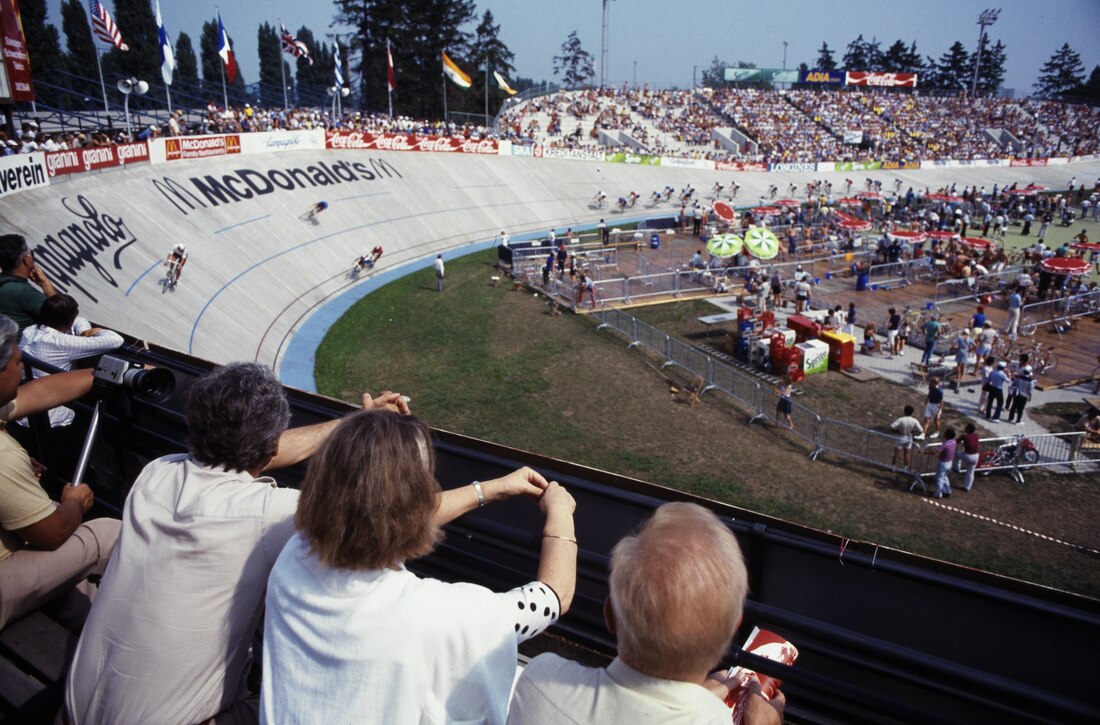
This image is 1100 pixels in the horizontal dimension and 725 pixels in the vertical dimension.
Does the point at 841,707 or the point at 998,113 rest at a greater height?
the point at 998,113

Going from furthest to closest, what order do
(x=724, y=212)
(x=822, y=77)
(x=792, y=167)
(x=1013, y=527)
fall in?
(x=822, y=77) → (x=792, y=167) → (x=724, y=212) → (x=1013, y=527)

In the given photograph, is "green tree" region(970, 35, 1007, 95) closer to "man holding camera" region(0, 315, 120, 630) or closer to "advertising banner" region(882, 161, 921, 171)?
"advertising banner" region(882, 161, 921, 171)

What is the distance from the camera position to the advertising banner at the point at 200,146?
2536 cm

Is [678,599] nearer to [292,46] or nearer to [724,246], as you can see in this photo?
[724,246]

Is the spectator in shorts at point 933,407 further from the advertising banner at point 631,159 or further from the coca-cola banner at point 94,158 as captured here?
the advertising banner at point 631,159

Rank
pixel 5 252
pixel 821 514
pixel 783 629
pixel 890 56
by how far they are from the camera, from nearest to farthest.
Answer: pixel 783 629 → pixel 5 252 → pixel 821 514 → pixel 890 56

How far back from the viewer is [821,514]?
40.5ft

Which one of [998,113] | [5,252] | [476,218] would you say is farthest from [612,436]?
[998,113]

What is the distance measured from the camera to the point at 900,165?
6450 centimetres

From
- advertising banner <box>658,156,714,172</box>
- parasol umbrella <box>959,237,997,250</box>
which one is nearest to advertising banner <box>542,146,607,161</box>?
advertising banner <box>658,156,714,172</box>

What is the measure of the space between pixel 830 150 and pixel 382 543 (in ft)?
246

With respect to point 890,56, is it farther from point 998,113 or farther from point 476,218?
point 476,218

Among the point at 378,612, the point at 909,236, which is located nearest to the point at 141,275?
the point at 378,612

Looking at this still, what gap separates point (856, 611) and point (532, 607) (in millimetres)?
1432
